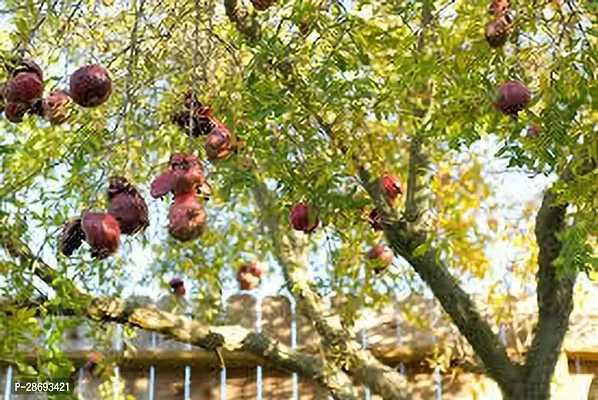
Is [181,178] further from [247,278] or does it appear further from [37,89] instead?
[247,278]

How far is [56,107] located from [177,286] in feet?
4.86

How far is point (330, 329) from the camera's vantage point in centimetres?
318

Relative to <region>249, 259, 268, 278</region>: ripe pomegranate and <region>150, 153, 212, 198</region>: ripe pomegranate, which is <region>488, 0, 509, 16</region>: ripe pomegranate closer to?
<region>150, 153, 212, 198</region>: ripe pomegranate

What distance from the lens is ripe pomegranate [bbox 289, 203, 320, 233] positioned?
6.36 feet

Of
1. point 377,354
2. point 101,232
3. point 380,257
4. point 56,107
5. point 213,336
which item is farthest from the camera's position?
point 377,354

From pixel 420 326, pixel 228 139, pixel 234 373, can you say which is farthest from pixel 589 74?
pixel 234 373

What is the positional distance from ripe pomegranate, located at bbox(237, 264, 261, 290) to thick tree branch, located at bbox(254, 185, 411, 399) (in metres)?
0.11

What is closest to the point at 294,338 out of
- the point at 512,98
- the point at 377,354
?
the point at 377,354

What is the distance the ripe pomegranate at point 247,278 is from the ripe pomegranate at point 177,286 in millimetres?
266

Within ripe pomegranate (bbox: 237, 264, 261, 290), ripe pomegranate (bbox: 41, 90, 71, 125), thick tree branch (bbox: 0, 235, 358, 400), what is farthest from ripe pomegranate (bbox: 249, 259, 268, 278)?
ripe pomegranate (bbox: 41, 90, 71, 125)

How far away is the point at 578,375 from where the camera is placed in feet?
11.6

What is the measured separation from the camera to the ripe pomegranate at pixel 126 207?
119cm

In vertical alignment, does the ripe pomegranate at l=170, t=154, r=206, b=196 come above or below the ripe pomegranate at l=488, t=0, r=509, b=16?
below

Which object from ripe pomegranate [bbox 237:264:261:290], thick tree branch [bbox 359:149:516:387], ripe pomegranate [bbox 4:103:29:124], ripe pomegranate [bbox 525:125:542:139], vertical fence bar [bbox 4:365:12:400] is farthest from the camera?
vertical fence bar [bbox 4:365:12:400]
